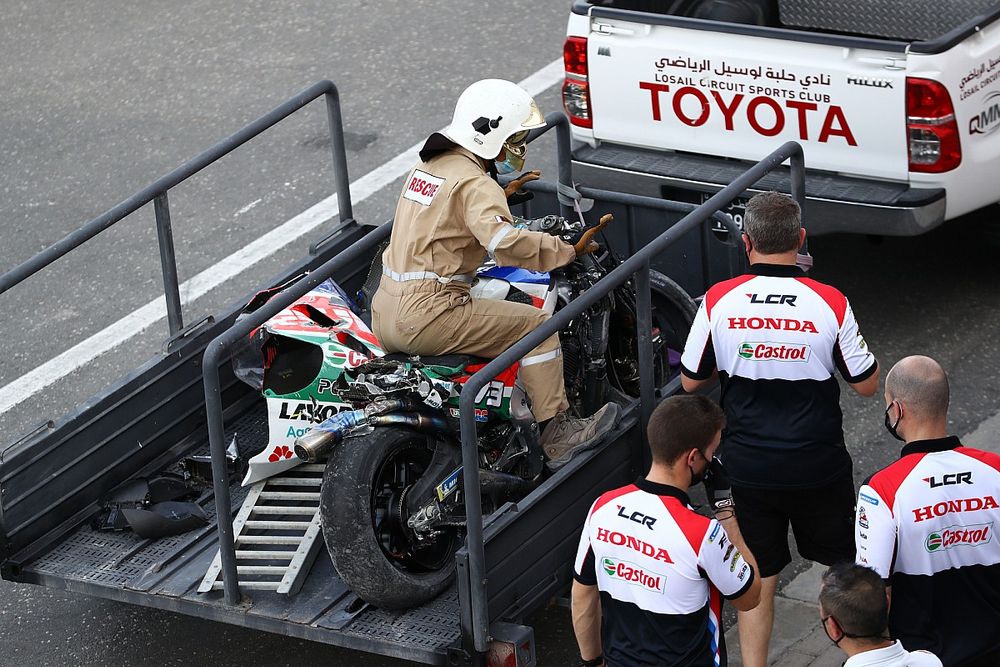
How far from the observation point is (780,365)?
568cm

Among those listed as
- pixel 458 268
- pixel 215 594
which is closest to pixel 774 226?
pixel 458 268

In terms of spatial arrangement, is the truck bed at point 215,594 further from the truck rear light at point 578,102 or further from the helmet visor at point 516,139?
the truck rear light at point 578,102

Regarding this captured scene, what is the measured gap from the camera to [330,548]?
5738 mm

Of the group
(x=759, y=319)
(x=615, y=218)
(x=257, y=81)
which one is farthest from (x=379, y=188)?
(x=759, y=319)

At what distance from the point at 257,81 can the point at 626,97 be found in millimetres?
4820

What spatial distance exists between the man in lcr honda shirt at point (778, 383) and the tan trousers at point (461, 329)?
0.62 metres

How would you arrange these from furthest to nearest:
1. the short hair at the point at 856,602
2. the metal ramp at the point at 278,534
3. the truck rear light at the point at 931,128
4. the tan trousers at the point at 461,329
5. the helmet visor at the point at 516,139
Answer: the truck rear light at the point at 931,128 < the helmet visor at the point at 516,139 < the tan trousers at the point at 461,329 < the metal ramp at the point at 278,534 < the short hair at the point at 856,602

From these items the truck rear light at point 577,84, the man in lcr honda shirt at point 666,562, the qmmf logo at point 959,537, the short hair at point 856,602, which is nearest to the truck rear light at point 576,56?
the truck rear light at point 577,84

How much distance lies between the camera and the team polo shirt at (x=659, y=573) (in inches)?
187

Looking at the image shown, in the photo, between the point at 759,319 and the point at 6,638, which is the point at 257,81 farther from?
the point at 759,319

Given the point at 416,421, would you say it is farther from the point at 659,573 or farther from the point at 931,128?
the point at 931,128

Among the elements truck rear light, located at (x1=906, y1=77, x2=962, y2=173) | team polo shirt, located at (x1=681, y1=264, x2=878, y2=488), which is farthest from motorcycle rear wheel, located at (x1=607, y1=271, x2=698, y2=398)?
truck rear light, located at (x1=906, y1=77, x2=962, y2=173)

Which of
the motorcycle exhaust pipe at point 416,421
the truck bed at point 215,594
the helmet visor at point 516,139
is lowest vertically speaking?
the truck bed at point 215,594

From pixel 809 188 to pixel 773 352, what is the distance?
100 inches
